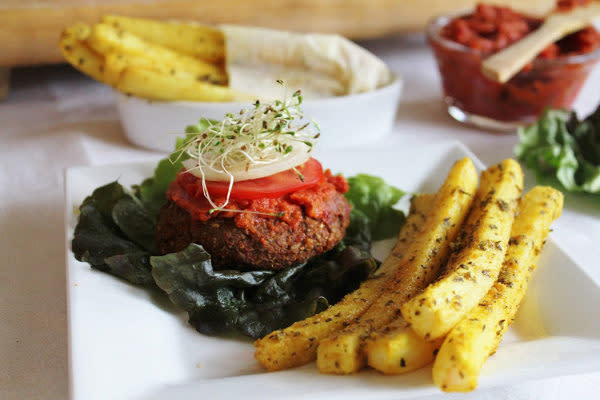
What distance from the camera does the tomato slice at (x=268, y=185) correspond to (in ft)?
7.72

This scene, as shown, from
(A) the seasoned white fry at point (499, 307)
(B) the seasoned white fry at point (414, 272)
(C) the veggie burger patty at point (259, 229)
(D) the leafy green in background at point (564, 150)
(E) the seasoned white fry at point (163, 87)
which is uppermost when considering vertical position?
(A) the seasoned white fry at point (499, 307)

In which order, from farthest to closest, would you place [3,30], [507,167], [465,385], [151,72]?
[3,30]
[151,72]
[507,167]
[465,385]

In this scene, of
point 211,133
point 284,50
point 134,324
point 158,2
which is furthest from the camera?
point 158,2

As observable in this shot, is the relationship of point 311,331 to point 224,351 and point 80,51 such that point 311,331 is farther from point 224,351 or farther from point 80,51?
point 80,51

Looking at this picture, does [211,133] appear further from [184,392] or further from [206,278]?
[184,392]

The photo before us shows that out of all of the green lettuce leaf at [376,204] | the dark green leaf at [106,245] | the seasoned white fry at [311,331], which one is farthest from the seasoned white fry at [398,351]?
the green lettuce leaf at [376,204]

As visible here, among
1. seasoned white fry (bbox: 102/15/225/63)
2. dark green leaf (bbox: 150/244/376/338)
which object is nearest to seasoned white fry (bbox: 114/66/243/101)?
seasoned white fry (bbox: 102/15/225/63)

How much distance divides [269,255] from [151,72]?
73.8 inches

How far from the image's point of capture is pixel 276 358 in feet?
6.23

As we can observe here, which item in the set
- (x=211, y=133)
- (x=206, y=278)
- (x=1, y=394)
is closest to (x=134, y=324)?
(x=206, y=278)

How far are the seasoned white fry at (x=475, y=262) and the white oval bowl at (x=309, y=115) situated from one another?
1.39 meters

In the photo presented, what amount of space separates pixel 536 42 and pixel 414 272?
238 cm

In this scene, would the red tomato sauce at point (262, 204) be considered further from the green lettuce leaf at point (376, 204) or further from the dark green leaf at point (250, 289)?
the green lettuce leaf at point (376, 204)

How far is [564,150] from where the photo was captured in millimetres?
3531
